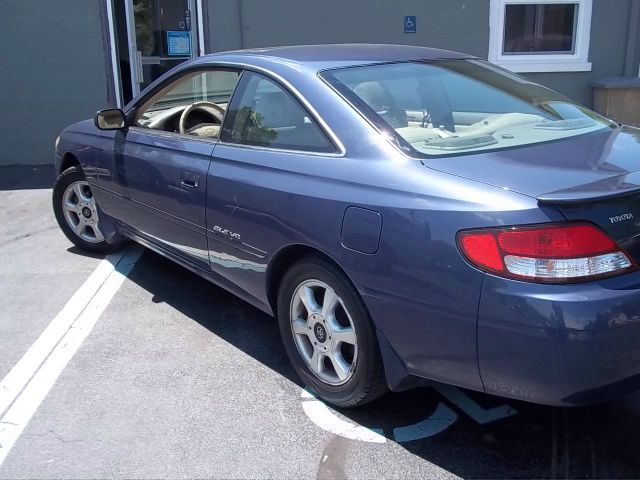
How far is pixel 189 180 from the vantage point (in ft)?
12.4

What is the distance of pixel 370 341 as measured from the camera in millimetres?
2852

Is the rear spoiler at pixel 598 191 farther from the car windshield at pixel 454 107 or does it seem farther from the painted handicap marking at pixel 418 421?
the painted handicap marking at pixel 418 421

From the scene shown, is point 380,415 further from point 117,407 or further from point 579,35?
point 579,35

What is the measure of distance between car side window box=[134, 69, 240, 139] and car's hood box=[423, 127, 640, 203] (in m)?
2.02

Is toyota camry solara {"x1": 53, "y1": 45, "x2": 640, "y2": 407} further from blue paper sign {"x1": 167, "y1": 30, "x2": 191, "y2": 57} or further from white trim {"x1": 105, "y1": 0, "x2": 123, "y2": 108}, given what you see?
blue paper sign {"x1": 167, "y1": 30, "x2": 191, "y2": 57}

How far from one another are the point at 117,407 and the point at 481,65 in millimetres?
2719

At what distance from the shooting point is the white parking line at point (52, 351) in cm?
322

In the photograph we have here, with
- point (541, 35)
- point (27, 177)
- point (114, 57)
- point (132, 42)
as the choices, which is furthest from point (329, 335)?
point (541, 35)

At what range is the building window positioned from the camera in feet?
28.9

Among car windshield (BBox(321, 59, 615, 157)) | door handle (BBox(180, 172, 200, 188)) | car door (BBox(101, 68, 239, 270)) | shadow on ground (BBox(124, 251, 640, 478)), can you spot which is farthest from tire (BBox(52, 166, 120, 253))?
car windshield (BBox(321, 59, 615, 157))

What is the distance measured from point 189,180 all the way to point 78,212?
200 cm

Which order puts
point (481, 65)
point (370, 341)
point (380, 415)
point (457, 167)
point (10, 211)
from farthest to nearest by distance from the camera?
1. point (10, 211)
2. point (481, 65)
3. point (380, 415)
4. point (370, 341)
5. point (457, 167)

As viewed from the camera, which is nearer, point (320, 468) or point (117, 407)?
point (320, 468)

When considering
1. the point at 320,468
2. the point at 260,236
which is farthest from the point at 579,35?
the point at 320,468
